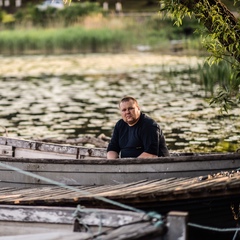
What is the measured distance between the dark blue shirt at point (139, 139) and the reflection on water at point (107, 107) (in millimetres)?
5598

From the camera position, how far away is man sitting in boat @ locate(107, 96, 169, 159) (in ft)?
33.7

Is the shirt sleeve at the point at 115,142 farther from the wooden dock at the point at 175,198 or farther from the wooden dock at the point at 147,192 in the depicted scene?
the wooden dock at the point at 175,198

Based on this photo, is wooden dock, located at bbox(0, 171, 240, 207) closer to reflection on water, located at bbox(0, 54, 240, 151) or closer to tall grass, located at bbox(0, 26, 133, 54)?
reflection on water, located at bbox(0, 54, 240, 151)

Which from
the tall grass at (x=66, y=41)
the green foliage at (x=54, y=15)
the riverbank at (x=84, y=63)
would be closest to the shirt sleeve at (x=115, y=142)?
the riverbank at (x=84, y=63)

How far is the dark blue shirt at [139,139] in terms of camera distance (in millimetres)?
10281

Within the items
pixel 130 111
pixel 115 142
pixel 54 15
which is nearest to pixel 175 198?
pixel 130 111

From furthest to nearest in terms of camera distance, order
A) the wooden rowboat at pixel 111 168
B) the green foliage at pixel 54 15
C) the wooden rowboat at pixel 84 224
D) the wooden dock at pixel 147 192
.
Result: the green foliage at pixel 54 15 < the wooden rowboat at pixel 111 168 < the wooden dock at pixel 147 192 < the wooden rowboat at pixel 84 224

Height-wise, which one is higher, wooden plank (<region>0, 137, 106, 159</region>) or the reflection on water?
wooden plank (<region>0, 137, 106, 159</region>)

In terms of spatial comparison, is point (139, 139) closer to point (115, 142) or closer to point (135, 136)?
point (135, 136)

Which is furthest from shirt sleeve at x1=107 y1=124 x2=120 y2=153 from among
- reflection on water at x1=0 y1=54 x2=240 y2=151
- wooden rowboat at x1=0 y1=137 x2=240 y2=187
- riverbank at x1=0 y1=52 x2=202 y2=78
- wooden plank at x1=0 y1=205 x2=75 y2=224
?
riverbank at x1=0 y1=52 x2=202 y2=78

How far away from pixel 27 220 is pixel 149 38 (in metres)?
33.2

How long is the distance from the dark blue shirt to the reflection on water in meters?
5.60

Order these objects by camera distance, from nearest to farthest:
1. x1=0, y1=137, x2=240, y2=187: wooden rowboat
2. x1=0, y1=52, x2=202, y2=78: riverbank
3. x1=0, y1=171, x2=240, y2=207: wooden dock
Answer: x1=0, y1=171, x2=240, y2=207: wooden dock
x1=0, y1=137, x2=240, y2=187: wooden rowboat
x1=0, y1=52, x2=202, y2=78: riverbank

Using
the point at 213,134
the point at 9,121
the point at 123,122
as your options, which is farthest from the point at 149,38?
the point at 123,122
